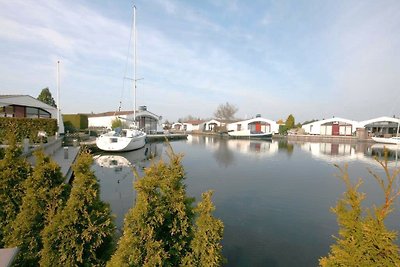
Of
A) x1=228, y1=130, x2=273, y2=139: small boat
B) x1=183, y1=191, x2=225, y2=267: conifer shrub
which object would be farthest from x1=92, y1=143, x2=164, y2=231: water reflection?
x1=228, y1=130, x2=273, y2=139: small boat

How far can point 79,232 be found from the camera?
161 inches

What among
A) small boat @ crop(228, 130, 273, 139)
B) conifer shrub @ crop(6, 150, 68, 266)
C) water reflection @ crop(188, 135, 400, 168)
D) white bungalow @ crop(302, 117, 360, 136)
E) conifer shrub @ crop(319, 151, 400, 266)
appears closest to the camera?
conifer shrub @ crop(319, 151, 400, 266)

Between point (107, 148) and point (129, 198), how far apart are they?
17239mm

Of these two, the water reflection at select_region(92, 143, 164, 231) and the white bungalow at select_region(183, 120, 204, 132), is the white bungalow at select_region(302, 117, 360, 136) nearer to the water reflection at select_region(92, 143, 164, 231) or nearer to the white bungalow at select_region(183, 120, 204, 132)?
the white bungalow at select_region(183, 120, 204, 132)

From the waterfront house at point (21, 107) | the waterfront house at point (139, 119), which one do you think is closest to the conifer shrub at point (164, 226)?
the waterfront house at point (21, 107)

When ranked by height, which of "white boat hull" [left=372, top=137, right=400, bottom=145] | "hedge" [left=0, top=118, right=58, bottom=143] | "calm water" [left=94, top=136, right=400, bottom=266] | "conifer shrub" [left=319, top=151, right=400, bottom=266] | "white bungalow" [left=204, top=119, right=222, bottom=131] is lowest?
"calm water" [left=94, top=136, right=400, bottom=266]

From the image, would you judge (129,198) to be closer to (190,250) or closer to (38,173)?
(38,173)

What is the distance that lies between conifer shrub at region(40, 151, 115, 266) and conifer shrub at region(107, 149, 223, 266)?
0.84m

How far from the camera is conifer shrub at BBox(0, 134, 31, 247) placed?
16.3 feet

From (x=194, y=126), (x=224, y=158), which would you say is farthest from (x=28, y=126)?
(x=194, y=126)

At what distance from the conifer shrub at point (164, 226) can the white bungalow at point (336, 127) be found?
72053 millimetres

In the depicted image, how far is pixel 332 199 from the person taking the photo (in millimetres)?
12375

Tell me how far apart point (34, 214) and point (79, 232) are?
1.19 meters

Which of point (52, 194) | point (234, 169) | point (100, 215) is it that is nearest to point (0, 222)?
point (52, 194)
